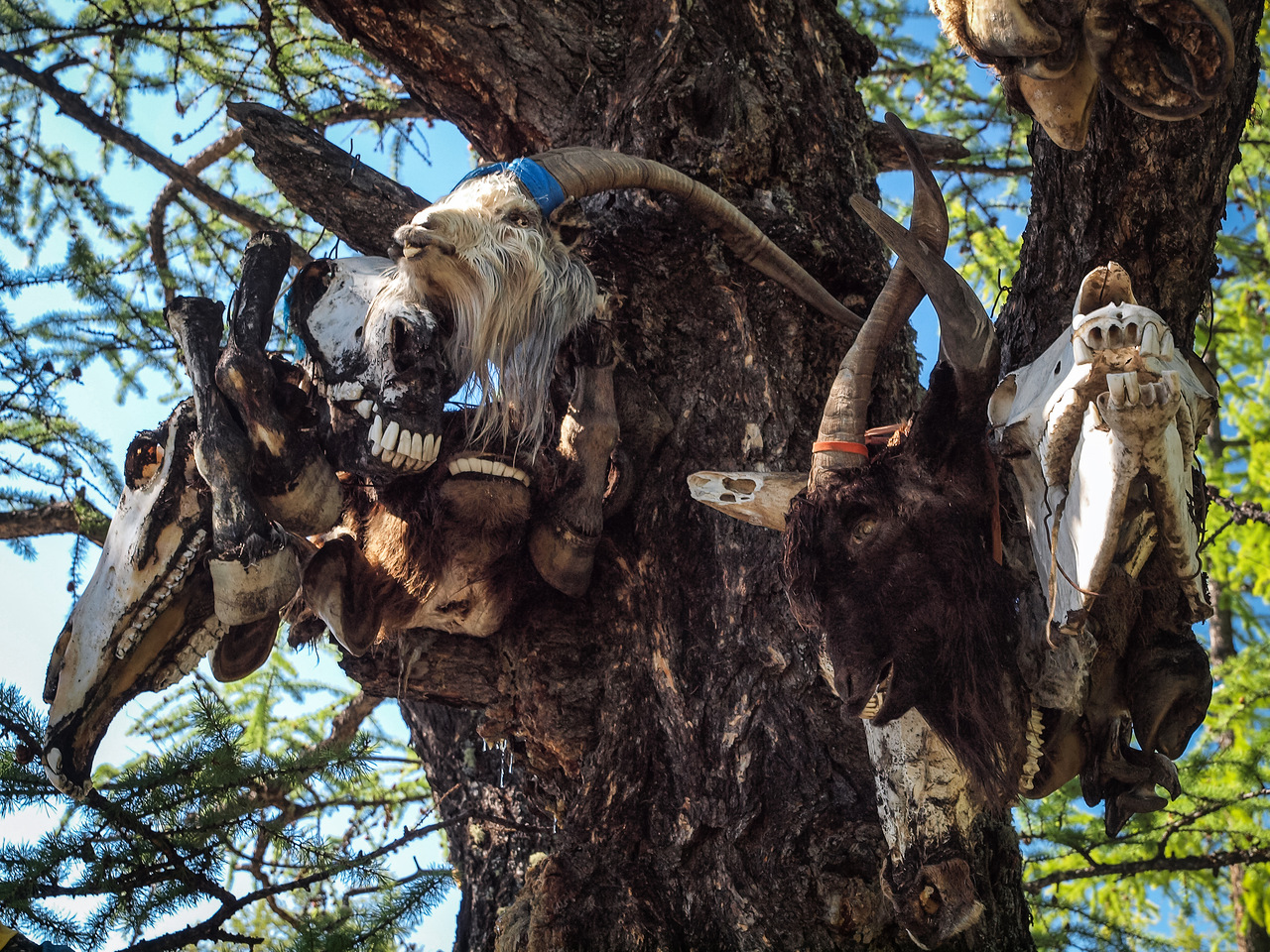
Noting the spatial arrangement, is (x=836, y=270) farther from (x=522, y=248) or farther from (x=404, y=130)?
(x=404, y=130)

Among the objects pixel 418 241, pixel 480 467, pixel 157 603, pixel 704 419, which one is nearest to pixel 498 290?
pixel 418 241

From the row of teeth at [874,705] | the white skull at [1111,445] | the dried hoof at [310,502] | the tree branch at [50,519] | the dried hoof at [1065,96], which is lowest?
the row of teeth at [874,705]

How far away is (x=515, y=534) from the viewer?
3.06m

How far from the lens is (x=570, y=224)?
305 centimetres

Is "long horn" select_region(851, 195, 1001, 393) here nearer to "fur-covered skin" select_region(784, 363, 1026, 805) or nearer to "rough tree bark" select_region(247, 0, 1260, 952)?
"fur-covered skin" select_region(784, 363, 1026, 805)

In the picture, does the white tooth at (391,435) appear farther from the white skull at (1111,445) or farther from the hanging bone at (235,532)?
the white skull at (1111,445)

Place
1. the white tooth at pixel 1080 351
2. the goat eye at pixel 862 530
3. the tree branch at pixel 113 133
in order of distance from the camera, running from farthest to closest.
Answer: the tree branch at pixel 113 133 → the goat eye at pixel 862 530 → the white tooth at pixel 1080 351

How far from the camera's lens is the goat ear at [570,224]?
301 cm

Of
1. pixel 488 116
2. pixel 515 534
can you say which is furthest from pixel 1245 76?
pixel 488 116

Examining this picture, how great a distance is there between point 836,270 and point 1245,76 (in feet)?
4.15

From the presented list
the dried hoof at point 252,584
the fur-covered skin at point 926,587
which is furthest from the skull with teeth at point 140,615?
the fur-covered skin at point 926,587

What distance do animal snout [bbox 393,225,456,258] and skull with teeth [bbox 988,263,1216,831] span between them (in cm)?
137

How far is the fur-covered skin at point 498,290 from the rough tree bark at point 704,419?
402mm

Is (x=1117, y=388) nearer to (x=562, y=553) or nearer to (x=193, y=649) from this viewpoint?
(x=562, y=553)
